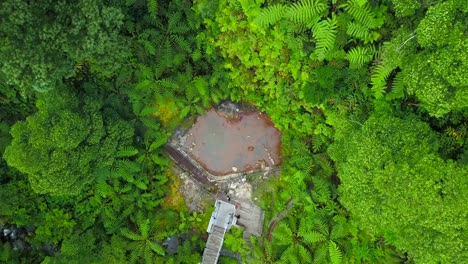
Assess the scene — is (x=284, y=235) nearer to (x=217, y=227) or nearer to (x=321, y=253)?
(x=321, y=253)

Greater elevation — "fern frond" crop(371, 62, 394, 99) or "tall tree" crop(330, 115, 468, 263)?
"fern frond" crop(371, 62, 394, 99)

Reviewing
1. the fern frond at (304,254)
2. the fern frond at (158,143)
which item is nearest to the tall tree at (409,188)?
the fern frond at (304,254)

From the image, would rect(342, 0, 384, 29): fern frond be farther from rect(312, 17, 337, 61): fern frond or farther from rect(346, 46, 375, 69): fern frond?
rect(346, 46, 375, 69): fern frond

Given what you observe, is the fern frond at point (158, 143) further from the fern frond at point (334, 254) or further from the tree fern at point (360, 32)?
the tree fern at point (360, 32)

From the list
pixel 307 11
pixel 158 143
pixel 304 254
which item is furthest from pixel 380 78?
pixel 158 143

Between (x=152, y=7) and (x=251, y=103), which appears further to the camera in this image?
(x=251, y=103)

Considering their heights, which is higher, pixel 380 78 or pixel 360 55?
pixel 360 55

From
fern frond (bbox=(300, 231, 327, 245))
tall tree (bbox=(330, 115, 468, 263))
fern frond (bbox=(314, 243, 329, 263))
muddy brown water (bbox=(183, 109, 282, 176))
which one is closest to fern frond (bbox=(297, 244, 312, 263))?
fern frond (bbox=(314, 243, 329, 263))
